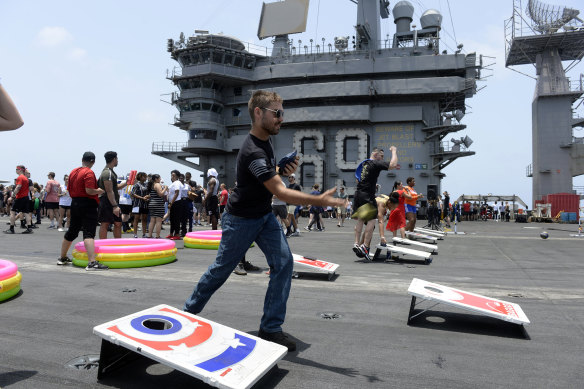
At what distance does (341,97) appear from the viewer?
37.1 metres

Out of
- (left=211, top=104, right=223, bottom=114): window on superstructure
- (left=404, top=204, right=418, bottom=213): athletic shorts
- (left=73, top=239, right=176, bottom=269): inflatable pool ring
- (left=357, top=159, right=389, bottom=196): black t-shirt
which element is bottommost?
(left=73, top=239, right=176, bottom=269): inflatable pool ring

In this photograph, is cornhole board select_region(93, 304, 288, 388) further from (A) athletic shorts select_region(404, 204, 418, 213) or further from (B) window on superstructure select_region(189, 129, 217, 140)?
(B) window on superstructure select_region(189, 129, 217, 140)

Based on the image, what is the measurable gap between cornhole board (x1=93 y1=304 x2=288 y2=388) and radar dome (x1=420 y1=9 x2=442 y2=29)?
44464mm

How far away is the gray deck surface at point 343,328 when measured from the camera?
101 inches

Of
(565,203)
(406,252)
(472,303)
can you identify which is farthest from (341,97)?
(472,303)

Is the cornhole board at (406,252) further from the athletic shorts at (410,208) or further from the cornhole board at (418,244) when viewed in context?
the athletic shorts at (410,208)

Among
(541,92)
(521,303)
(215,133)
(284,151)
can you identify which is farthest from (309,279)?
(541,92)

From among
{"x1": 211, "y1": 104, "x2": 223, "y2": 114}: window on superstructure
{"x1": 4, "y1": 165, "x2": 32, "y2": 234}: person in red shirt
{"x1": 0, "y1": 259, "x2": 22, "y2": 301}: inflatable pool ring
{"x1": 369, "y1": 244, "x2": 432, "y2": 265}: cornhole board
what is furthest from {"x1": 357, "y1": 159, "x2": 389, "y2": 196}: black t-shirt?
{"x1": 211, "y1": 104, "x2": 223, "y2": 114}: window on superstructure

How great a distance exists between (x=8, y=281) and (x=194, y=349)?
3.27m

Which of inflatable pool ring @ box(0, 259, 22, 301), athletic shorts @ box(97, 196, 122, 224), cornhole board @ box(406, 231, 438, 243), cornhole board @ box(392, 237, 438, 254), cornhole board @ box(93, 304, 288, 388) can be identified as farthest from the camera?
cornhole board @ box(406, 231, 438, 243)

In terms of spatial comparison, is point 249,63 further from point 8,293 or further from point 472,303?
point 472,303

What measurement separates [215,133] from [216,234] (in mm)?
32195

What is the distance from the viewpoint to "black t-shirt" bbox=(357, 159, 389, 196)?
6805 millimetres

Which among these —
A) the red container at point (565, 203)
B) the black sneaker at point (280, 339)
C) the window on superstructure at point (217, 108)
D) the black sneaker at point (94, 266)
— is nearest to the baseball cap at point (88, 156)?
the black sneaker at point (94, 266)
